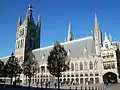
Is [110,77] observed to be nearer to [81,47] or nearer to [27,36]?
[81,47]

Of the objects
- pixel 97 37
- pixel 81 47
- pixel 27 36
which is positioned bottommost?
pixel 81 47

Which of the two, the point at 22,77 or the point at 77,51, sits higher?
the point at 77,51

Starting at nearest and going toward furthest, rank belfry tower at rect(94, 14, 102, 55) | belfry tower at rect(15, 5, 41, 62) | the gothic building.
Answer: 1. the gothic building
2. belfry tower at rect(94, 14, 102, 55)
3. belfry tower at rect(15, 5, 41, 62)

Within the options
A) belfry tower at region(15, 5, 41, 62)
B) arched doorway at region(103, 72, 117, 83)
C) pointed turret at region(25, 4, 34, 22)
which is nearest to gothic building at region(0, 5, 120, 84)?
arched doorway at region(103, 72, 117, 83)

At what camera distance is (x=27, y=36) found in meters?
97.7

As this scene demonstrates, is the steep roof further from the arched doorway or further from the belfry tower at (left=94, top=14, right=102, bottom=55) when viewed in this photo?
the arched doorway

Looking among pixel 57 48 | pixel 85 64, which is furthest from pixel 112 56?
pixel 57 48

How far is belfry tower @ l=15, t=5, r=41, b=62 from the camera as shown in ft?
316

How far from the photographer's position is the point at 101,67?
60188 mm

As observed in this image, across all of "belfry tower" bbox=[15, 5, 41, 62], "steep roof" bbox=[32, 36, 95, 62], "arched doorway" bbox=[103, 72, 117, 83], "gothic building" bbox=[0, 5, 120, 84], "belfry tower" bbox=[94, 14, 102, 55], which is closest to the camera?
"gothic building" bbox=[0, 5, 120, 84]

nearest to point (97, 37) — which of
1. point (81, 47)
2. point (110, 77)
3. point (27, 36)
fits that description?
point (81, 47)

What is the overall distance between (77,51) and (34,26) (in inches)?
1763

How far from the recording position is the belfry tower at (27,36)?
3794 inches

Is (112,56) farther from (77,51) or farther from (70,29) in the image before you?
(70,29)
